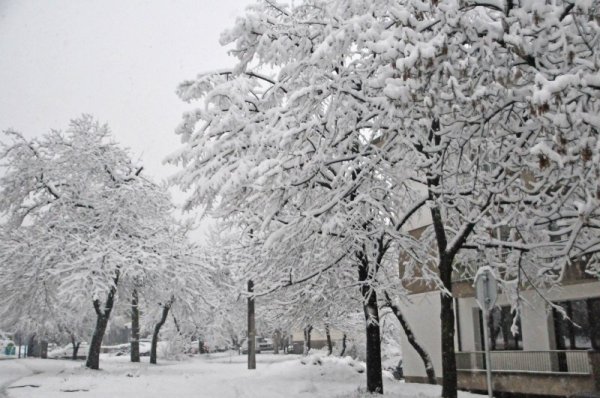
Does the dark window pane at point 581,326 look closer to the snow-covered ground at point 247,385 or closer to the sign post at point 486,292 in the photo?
the snow-covered ground at point 247,385

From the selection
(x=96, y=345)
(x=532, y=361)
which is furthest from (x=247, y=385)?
(x=532, y=361)

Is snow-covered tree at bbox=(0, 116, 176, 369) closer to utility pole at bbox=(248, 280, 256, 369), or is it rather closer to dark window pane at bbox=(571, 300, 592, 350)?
utility pole at bbox=(248, 280, 256, 369)

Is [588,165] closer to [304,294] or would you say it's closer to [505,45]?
[505,45]

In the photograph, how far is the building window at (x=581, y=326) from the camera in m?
17.5

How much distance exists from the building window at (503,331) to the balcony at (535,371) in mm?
823

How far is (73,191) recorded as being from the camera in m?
24.0

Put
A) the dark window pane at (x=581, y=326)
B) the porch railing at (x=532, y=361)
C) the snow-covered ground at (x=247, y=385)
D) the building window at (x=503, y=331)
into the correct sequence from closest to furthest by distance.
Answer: the snow-covered ground at (x=247, y=385)
the porch railing at (x=532, y=361)
the dark window pane at (x=581, y=326)
the building window at (x=503, y=331)

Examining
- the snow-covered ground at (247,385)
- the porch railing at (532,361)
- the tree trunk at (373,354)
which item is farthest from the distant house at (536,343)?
the snow-covered ground at (247,385)

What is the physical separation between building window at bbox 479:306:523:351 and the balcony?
2.70 feet

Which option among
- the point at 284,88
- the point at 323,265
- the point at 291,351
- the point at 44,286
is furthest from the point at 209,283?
the point at 291,351

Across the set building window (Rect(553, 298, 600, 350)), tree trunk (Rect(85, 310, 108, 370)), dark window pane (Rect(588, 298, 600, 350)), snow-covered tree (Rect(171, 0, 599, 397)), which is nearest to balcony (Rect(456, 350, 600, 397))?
building window (Rect(553, 298, 600, 350))

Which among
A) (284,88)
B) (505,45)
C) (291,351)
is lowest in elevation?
(291,351)

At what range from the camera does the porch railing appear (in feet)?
55.9

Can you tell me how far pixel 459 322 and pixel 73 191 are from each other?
18.3m
